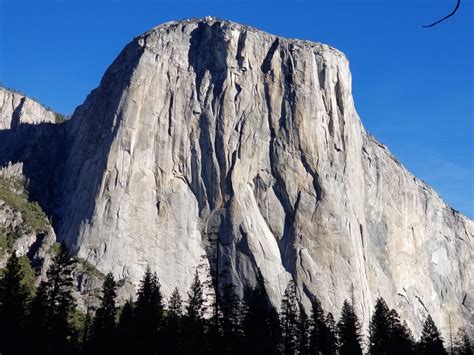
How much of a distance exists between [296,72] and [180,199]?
103ft

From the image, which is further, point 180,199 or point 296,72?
point 296,72

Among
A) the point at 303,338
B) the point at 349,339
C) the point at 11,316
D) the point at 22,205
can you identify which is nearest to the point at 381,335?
the point at 349,339

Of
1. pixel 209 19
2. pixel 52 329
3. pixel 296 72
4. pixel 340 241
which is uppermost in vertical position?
pixel 209 19

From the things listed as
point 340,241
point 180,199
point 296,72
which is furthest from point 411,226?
point 180,199

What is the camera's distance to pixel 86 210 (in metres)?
116

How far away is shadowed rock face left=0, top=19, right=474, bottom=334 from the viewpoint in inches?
4503

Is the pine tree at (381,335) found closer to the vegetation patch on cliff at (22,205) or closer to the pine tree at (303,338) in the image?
the pine tree at (303,338)

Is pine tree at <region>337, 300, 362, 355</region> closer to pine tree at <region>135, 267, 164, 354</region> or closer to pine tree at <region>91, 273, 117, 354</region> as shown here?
pine tree at <region>135, 267, 164, 354</region>

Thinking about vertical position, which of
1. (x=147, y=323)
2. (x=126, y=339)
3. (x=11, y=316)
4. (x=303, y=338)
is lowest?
(x=11, y=316)

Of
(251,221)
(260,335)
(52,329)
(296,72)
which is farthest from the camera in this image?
(296,72)

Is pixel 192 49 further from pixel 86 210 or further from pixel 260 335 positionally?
pixel 260 335

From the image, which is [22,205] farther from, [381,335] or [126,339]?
[381,335]

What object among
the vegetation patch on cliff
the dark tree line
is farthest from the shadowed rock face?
the dark tree line

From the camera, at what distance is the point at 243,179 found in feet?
392
